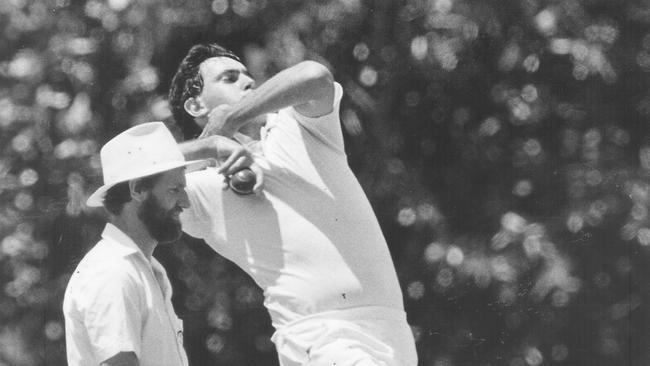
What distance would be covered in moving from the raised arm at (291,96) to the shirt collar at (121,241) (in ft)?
1.57

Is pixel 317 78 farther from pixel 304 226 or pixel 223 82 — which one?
pixel 223 82

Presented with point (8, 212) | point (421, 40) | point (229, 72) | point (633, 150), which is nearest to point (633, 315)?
point (633, 150)

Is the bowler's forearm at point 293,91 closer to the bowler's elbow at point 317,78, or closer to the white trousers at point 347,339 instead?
the bowler's elbow at point 317,78

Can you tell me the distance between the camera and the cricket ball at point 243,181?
3.55 metres

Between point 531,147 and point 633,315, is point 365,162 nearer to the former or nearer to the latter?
point 531,147

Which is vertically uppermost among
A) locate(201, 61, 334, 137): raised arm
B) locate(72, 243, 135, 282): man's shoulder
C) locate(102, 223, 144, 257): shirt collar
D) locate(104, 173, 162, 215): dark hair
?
locate(201, 61, 334, 137): raised arm

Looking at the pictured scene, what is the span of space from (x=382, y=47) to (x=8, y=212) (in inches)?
53.2

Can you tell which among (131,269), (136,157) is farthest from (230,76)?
(131,269)

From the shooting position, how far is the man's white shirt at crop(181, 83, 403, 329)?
3568mm

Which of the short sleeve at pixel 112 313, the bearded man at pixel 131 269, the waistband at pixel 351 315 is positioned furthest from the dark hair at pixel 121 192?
the waistband at pixel 351 315

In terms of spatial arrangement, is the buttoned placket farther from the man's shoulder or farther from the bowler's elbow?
the bowler's elbow

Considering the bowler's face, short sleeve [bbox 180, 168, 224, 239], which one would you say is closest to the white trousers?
short sleeve [bbox 180, 168, 224, 239]

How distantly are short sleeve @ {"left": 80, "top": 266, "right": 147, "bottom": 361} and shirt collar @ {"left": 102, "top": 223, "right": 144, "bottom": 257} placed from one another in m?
0.08

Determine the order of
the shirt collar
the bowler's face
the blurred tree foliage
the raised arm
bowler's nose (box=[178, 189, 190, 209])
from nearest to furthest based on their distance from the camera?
1. the shirt collar
2. bowler's nose (box=[178, 189, 190, 209])
3. the raised arm
4. the bowler's face
5. the blurred tree foliage
